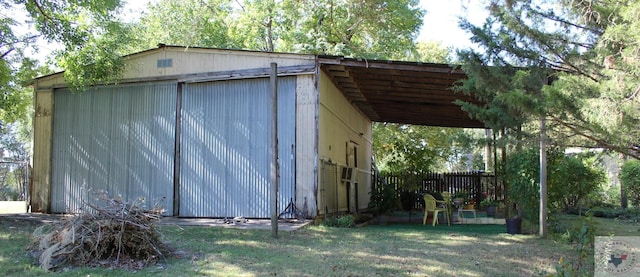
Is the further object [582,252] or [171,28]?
[171,28]

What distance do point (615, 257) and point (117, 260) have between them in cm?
514

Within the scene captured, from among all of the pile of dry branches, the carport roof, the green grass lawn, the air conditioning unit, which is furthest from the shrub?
the pile of dry branches

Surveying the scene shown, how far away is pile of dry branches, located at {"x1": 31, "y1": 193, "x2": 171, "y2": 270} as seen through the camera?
5.49 m

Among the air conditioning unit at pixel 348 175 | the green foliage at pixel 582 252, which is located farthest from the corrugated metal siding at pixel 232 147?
the green foliage at pixel 582 252

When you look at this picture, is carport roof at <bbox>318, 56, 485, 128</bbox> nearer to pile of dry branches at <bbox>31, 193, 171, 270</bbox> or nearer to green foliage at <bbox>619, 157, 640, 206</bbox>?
green foliage at <bbox>619, 157, 640, 206</bbox>

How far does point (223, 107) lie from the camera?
10.8m

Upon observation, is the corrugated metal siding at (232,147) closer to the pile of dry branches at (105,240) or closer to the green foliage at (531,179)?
the green foliage at (531,179)

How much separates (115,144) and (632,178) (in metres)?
14.7

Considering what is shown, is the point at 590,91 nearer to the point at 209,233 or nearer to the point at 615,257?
the point at 615,257

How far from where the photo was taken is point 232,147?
1062cm

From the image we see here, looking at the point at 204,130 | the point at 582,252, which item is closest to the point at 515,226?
the point at 582,252

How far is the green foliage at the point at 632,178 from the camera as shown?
14867mm

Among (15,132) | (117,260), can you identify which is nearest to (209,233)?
(117,260)

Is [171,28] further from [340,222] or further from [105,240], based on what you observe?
[105,240]
